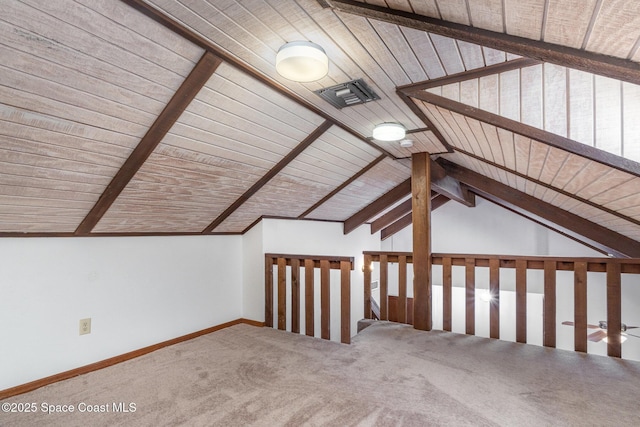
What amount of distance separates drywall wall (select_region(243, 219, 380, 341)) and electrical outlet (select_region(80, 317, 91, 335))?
1651 millimetres

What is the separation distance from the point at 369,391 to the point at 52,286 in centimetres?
231

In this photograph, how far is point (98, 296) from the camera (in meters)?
2.73

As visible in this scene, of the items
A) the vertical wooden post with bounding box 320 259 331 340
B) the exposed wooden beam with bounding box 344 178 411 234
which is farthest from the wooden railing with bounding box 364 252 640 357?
the exposed wooden beam with bounding box 344 178 411 234

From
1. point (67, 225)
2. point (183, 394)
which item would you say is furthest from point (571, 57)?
point (67, 225)

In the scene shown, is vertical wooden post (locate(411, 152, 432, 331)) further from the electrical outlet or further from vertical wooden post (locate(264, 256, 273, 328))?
the electrical outlet

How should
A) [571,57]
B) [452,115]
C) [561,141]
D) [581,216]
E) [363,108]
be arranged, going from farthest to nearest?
[581,216]
[363,108]
[452,115]
[561,141]
[571,57]

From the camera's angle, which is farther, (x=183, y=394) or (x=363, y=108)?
(x=363, y=108)

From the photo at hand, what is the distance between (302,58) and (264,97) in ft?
2.17

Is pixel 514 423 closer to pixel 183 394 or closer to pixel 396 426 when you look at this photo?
pixel 396 426

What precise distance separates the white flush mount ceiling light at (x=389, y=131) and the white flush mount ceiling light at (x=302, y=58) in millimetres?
1146

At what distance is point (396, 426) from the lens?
177cm

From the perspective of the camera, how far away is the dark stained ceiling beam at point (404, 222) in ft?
22.7

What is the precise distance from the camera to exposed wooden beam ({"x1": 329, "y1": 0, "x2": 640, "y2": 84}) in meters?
1.08

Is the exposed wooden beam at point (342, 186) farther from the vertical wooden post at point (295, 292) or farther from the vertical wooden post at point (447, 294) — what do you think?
the vertical wooden post at point (447, 294)
